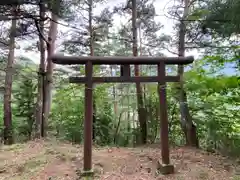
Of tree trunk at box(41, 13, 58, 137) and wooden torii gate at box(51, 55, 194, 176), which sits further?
tree trunk at box(41, 13, 58, 137)

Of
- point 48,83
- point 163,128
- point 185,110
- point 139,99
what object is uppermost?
point 48,83

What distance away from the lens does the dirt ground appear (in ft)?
13.4

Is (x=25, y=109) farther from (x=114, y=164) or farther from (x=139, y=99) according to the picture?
(x=114, y=164)

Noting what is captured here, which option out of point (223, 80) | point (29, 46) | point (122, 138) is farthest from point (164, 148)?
point (29, 46)

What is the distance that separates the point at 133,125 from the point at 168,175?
3493mm

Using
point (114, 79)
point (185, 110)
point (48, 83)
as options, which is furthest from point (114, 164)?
point (48, 83)

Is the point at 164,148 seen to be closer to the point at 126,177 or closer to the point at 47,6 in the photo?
the point at 126,177

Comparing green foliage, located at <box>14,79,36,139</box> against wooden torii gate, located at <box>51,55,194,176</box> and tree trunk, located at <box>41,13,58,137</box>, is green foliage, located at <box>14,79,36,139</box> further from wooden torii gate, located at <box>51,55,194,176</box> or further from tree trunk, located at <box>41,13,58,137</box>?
wooden torii gate, located at <box>51,55,194,176</box>

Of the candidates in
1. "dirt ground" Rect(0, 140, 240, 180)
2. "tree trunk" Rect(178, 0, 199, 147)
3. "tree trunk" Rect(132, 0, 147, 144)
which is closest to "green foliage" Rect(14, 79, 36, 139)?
"dirt ground" Rect(0, 140, 240, 180)

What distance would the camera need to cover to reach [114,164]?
15.1ft

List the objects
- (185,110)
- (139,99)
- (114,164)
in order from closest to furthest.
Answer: (114,164), (185,110), (139,99)

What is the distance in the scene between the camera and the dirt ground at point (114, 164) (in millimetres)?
4090

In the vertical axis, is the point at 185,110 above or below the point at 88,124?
above

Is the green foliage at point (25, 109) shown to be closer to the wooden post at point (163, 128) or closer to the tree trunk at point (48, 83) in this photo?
the tree trunk at point (48, 83)
